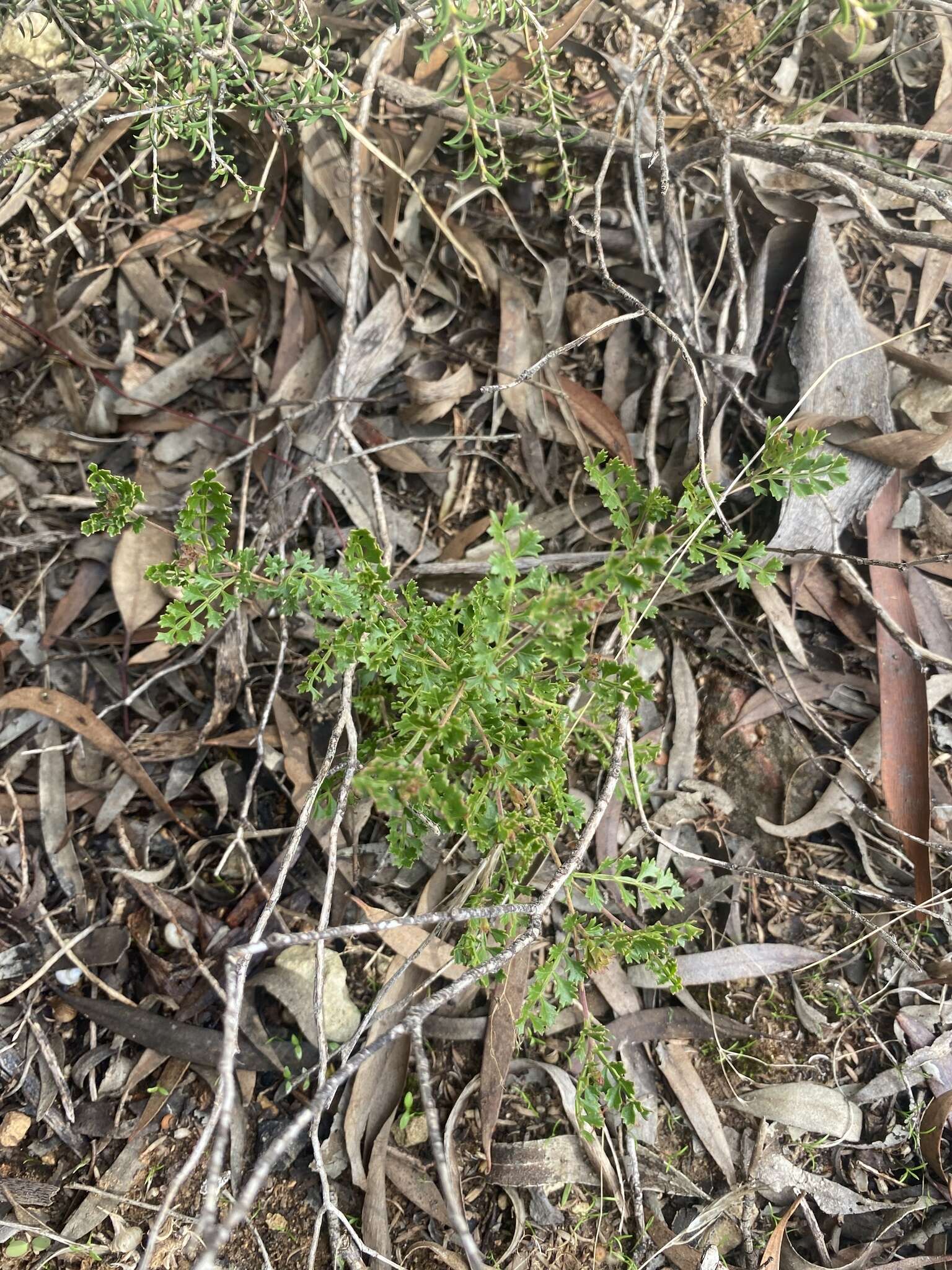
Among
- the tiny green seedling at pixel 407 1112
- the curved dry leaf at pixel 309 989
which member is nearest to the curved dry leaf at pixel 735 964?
the tiny green seedling at pixel 407 1112

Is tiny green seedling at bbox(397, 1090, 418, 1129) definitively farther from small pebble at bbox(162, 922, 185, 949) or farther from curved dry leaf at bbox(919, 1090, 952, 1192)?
curved dry leaf at bbox(919, 1090, 952, 1192)

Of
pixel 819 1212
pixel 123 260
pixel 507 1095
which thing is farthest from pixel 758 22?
pixel 819 1212

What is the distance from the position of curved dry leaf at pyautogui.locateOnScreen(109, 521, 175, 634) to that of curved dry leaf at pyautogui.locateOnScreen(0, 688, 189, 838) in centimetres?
27

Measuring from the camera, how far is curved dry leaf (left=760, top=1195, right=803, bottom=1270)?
2.02 meters

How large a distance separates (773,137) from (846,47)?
52 centimetres

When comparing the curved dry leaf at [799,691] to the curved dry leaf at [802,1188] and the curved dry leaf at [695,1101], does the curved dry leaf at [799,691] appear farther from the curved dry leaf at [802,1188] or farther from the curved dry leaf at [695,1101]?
the curved dry leaf at [802,1188]

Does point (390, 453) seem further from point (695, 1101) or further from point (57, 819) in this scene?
point (695, 1101)

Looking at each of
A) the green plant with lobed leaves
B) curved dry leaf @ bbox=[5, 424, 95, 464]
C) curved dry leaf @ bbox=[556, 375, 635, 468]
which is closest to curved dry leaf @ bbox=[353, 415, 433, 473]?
curved dry leaf @ bbox=[556, 375, 635, 468]

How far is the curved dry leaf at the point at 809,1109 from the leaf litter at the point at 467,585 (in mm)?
10

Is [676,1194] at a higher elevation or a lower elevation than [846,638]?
lower

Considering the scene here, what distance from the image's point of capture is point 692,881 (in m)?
2.31

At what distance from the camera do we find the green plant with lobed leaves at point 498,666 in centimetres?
149

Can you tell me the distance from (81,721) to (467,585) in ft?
3.88

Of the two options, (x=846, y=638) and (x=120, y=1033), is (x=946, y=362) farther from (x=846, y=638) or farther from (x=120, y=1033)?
(x=120, y=1033)
